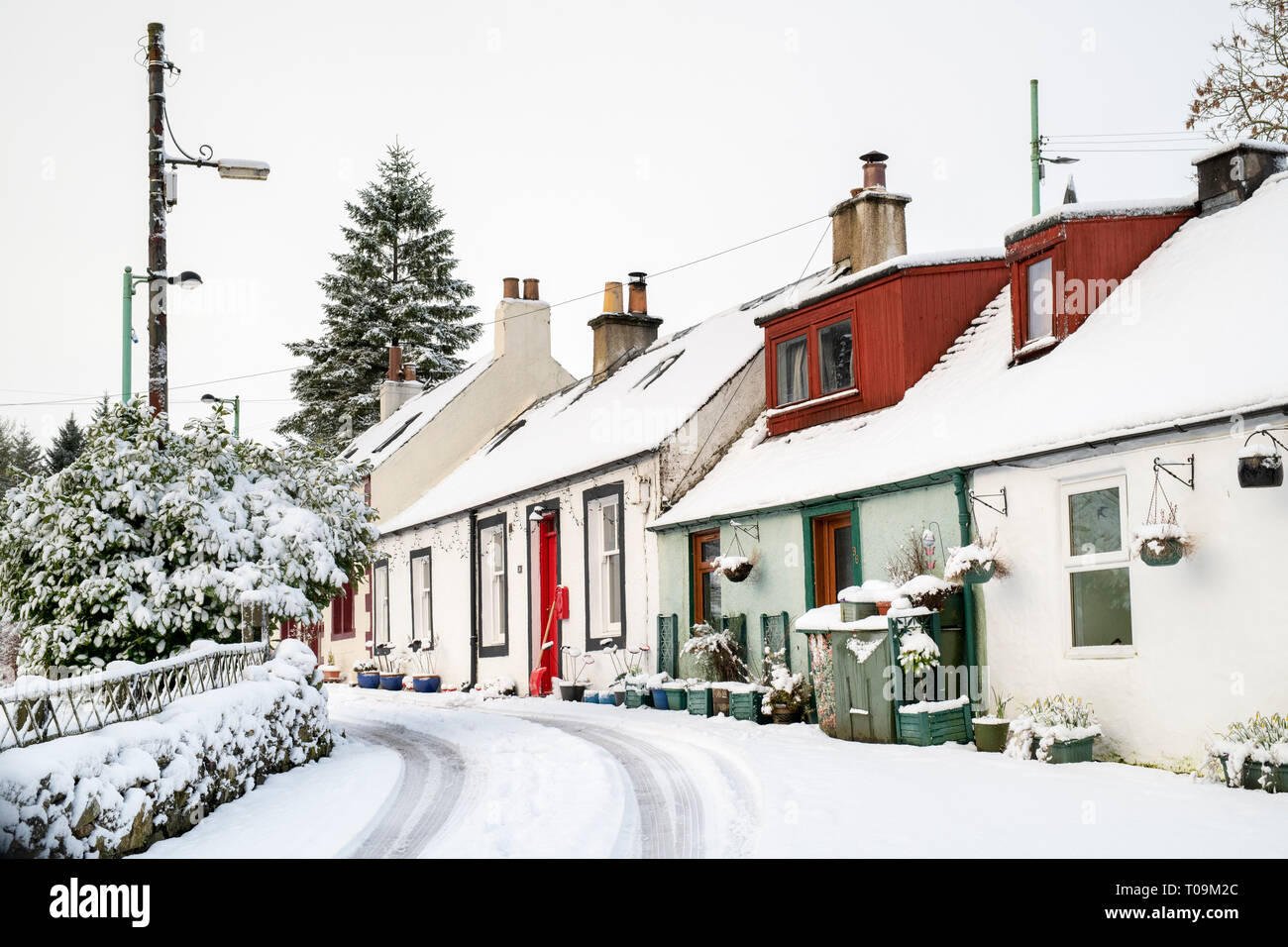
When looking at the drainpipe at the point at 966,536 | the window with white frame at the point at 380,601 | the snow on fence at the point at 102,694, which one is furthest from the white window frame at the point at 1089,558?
the window with white frame at the point at 380,601

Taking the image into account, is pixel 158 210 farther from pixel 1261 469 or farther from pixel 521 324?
pixel 521 324

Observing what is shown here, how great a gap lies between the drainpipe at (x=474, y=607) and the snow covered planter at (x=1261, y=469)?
17.0m

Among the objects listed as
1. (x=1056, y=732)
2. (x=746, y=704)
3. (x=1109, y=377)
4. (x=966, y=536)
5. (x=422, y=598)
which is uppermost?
(x=1109, y=377)

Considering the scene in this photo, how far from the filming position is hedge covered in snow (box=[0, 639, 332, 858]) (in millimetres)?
6469

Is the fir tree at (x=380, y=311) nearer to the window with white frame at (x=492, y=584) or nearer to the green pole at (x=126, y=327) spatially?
the window with white frame at (x=492, y=584)

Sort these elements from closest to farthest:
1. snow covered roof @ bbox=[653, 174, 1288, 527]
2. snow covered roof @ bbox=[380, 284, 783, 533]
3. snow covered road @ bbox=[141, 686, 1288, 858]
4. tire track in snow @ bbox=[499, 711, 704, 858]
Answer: snow covered road @ bbox=[141, 686, 1288, 858]
tire track in snow @ bbox=[499, 711, 704, 858]
snow covered roof @ bbox=[653, 174, 1288, 527]
snow covered roof @ bbox=[380, 284, 783, 533]

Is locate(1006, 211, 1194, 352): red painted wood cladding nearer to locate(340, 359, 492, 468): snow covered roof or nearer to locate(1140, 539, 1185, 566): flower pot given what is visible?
locate(1140, 539, 1185, 566): flower pot

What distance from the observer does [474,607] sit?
950 inches

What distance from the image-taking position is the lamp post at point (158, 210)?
42.8ft

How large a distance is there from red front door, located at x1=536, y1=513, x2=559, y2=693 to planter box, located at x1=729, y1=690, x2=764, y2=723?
6.74m

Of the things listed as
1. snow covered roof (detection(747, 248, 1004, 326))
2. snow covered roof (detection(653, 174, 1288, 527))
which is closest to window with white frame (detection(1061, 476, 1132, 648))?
snow covered roof (detection(653, 174, 1288, 527))

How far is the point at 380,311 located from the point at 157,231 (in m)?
35.4

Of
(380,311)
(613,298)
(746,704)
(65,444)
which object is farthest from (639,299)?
(65,444)

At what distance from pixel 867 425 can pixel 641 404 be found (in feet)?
20.7
